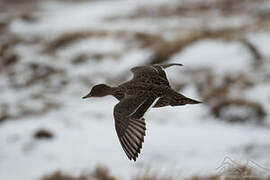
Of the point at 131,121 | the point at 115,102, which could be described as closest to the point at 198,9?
the point at 115,102

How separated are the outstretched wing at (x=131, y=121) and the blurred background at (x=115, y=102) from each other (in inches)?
23.3

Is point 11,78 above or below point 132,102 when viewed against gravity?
below

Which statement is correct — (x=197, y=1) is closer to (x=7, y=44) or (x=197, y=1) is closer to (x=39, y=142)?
(x=7, y=44)

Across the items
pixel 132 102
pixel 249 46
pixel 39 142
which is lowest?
pixel 39 142

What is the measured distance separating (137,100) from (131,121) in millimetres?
183

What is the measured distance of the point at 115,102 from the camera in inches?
294

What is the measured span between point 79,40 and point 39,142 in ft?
15.8

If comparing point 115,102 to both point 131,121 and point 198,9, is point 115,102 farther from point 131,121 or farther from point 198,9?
point 198,9

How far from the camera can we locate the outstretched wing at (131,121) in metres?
2.88

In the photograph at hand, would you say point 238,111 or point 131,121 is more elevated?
point 131,121

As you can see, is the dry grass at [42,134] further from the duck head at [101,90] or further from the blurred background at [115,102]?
the duck head at [101,90]

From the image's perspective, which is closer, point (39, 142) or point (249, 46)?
point (39, 142)

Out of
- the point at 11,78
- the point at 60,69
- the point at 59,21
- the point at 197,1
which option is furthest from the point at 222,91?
the point at 197,1

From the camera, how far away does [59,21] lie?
13.8 m
